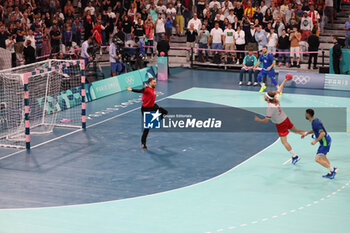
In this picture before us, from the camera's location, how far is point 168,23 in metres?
34.8

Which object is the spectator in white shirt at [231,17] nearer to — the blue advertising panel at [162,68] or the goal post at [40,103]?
the blue advertising panel at [162,68]

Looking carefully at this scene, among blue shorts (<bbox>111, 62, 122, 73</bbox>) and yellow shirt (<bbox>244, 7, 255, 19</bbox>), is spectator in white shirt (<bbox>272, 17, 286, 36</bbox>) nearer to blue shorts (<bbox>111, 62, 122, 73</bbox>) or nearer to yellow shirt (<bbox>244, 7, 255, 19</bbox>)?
yellow shirt (<bbox>244, 7, 255, 19</bbox>)

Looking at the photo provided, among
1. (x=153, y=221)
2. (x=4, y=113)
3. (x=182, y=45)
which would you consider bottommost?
(x=153, y=221)

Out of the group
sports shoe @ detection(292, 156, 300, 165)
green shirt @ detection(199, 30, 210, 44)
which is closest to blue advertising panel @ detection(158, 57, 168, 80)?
green shirt @ detection(199, 30, 210, 44)

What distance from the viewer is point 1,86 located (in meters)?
20.8

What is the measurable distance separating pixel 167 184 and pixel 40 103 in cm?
879

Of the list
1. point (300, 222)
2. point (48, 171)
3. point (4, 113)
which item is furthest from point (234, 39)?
point (300, 222)

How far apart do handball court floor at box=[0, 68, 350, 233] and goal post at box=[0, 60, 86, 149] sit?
74 centimetres

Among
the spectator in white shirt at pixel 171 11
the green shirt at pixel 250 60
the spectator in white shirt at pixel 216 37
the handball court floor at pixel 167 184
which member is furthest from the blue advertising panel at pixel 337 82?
the spectator in white shirt at pixel 171 11

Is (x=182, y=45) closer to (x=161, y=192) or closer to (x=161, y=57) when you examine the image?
(x=161, y=57)

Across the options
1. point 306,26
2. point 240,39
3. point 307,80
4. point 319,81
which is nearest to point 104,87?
point 240,39

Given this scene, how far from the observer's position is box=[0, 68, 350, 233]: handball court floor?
13055 millimetres

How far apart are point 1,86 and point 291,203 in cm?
1162

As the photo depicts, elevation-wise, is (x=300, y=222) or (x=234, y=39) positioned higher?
(x=234, y=39)
